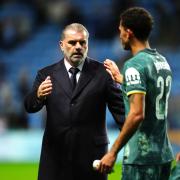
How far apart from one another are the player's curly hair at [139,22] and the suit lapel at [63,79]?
1244 millimetres

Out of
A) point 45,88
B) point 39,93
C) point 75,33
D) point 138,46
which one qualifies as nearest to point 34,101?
point 39,93

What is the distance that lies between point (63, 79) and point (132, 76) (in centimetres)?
138

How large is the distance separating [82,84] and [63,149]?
0.57 meters

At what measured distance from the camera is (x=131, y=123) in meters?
4.57

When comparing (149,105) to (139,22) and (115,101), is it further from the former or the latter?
(115,101)

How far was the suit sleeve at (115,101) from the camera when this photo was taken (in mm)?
5818

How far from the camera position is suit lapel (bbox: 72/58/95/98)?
5.89 meters

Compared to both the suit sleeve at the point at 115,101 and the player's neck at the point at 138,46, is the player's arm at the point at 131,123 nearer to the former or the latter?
the player's neck at the point at 138,46

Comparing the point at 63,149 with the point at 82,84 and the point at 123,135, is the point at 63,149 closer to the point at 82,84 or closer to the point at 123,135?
the point at 82,84

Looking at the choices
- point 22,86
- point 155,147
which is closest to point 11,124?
point 22,86

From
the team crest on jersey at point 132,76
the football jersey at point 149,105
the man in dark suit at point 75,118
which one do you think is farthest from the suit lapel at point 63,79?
the team crest on jersey at point 132,76

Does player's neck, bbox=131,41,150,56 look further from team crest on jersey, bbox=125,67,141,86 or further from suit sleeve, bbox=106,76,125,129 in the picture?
suit sleeve, bbox=106,76,125,129

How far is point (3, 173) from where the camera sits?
11.2 m

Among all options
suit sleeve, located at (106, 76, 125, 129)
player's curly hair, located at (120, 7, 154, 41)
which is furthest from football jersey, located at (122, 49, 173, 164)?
suit sleeve, located at (106, 76, 125, 129)
